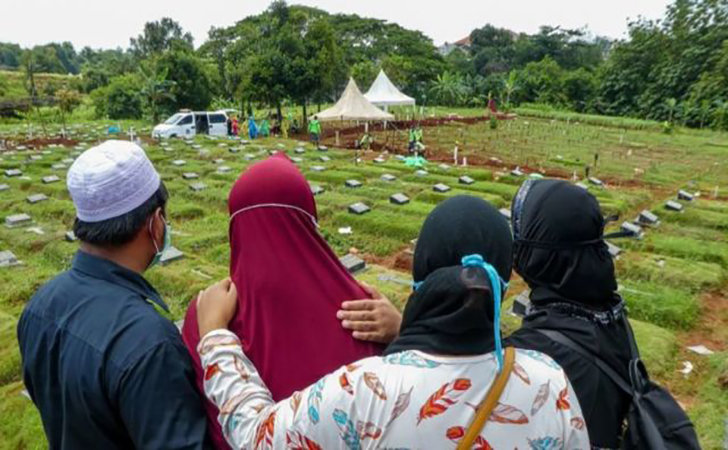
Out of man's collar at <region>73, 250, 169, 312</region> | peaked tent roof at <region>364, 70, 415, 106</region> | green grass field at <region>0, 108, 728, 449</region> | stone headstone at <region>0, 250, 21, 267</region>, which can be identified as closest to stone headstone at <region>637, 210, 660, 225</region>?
green grass field at <region>0, 108, 728, 449</region>

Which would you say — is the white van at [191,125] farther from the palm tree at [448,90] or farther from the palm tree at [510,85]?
the palm tree at [510,85]

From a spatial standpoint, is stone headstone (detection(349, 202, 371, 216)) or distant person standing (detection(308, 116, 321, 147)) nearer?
stone headstone (detection(349, 202, 371, 216))

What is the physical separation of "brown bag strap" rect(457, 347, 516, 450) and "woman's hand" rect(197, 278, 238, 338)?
0.69 metres

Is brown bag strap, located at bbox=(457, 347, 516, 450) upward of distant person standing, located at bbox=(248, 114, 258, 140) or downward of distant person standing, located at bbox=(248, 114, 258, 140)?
upward

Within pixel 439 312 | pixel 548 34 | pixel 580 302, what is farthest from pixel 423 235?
pixel 548 34

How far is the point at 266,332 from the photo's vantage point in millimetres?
1408

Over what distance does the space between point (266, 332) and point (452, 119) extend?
2714cm

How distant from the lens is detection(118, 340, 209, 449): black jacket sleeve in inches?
52.1

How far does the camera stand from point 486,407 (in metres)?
1.16

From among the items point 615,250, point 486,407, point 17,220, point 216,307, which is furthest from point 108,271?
point 17,220

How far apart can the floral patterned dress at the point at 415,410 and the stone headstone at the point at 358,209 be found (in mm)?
7619

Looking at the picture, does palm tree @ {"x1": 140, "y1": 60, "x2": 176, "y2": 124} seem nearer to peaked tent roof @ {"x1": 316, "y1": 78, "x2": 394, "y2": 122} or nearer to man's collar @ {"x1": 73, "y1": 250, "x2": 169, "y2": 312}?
peaked tent roof @ {"x1": 316, "y1": 78, "x2": 394, "y2": 122}

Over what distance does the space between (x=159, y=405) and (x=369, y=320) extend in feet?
1.93

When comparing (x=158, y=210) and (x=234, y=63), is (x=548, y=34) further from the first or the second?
(x=158, y=210)
